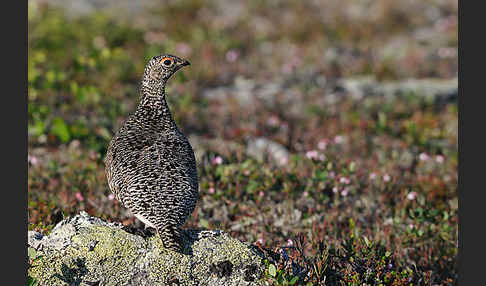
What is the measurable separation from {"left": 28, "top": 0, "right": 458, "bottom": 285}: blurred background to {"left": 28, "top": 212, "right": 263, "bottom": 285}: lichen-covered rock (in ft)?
1.36

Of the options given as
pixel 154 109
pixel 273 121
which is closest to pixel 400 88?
pixel 273 121

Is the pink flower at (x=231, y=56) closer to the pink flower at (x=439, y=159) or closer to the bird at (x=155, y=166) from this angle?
the pink flower at (x=439, y=159)

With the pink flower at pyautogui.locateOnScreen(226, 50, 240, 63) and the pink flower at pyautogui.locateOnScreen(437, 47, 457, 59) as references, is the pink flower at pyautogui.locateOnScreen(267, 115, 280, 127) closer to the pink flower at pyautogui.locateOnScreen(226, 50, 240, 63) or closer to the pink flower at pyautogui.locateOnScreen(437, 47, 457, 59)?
the pink flower at pyautogui.locateOnScreen(226, 50, 240, 63)

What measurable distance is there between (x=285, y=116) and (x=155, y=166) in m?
5.91

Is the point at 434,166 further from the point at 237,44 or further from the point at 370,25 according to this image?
the point at 370,25

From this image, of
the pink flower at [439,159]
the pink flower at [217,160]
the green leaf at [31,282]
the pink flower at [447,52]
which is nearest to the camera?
the green leaf at [31,282]

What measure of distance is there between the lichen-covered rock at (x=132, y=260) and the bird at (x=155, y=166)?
0.59 feet

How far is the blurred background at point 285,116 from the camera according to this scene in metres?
6.93

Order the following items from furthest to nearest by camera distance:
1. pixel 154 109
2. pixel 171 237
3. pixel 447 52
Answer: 1. pixel 447 52
2. pixel 154 109
3. pixel 171 237

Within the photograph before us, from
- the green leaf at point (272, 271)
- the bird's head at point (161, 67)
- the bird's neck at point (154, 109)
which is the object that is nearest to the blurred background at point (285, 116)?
the green leaf at point (272, 271)

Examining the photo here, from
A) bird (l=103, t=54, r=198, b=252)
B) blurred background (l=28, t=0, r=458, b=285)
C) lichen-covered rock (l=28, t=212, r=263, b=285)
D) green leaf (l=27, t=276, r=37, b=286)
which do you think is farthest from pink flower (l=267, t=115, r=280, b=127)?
green leaf (l=27, t=276, r=37, b=286)

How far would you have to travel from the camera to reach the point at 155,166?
5000 mm

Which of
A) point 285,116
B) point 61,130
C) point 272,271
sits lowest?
point 285,116

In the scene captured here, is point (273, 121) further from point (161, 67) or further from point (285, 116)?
point (161, 67)
